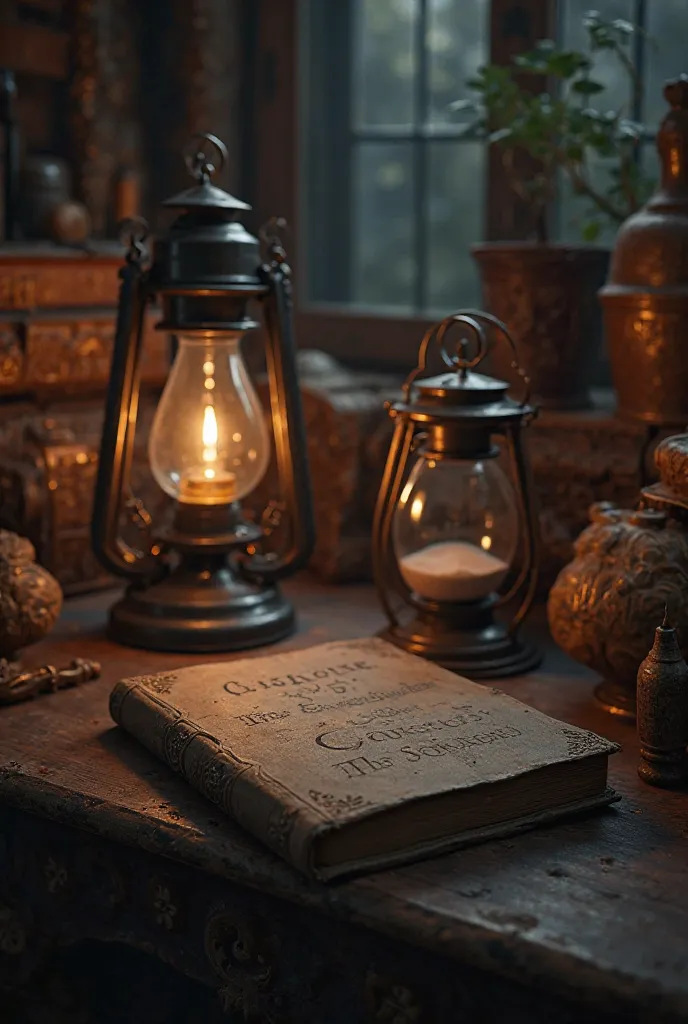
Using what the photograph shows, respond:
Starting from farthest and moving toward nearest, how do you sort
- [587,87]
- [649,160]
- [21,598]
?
1. [649,160]
2. [587,87]
3. [21,598]

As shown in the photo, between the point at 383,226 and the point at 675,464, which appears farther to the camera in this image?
the point at 383,226

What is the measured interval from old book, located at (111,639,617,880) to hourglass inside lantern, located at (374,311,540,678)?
17cm

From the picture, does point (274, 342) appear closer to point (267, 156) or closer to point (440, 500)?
point (440, 500)

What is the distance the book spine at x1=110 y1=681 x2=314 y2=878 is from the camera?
1.06 metres

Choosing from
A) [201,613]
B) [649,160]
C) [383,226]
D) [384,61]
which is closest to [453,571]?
[201,613]

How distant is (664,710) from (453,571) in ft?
1.25

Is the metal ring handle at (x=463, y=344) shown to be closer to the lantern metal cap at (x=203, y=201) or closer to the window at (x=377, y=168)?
the lantern metal cap at (x=203, y=201)

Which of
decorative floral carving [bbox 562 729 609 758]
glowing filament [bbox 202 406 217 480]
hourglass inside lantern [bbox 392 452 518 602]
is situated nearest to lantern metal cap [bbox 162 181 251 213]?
glowing filament [bbox 202 406 217 480]

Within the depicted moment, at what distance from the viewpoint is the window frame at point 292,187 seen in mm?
2264

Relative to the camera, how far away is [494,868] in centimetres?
107

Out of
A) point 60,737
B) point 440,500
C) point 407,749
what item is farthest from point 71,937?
point 440,500

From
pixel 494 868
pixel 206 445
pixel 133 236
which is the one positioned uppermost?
pixel 133 236

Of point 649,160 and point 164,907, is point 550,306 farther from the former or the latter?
point 164,907

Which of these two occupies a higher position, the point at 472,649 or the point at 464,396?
the point at 464,396
